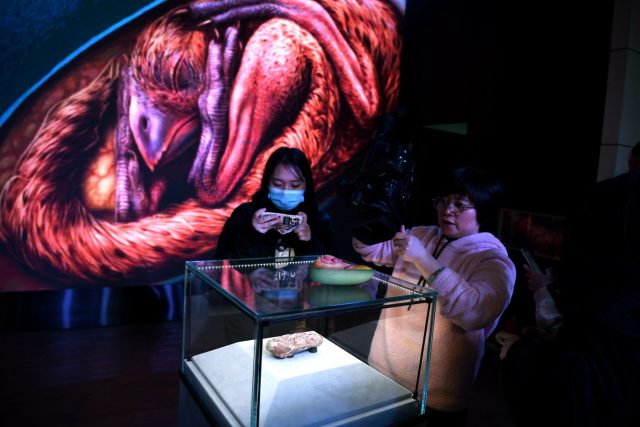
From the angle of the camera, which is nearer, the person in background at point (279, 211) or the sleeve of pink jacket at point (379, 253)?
the sleeve of pink jacket at point (379, 253)

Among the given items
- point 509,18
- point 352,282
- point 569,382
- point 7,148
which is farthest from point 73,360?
point 509,18

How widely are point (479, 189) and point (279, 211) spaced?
97cm

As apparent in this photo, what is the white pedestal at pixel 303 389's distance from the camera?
1.04 metres

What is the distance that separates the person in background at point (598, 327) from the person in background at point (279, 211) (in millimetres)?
1181

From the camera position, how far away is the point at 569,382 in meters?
1.06

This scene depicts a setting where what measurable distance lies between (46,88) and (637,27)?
4.04 meters

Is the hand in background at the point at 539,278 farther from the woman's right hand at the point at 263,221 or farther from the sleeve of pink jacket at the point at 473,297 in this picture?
the woman's right hand at the point at 263,221

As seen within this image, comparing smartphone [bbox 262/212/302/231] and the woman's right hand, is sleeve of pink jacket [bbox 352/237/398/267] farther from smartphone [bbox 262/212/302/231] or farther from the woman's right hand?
the woman's right hand

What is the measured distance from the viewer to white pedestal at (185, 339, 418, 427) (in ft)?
3.40

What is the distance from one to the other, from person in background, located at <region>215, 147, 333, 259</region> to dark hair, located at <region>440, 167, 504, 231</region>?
0.75 m

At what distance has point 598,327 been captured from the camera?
1058 mm

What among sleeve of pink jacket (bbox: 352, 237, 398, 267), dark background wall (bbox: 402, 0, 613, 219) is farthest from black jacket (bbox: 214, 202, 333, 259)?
dark background wall (bbox: 402, 0, 613, 219)

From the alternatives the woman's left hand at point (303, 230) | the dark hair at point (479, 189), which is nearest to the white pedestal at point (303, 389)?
the dark hair at point (479, 189)

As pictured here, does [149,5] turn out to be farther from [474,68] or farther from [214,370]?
[214,370]
